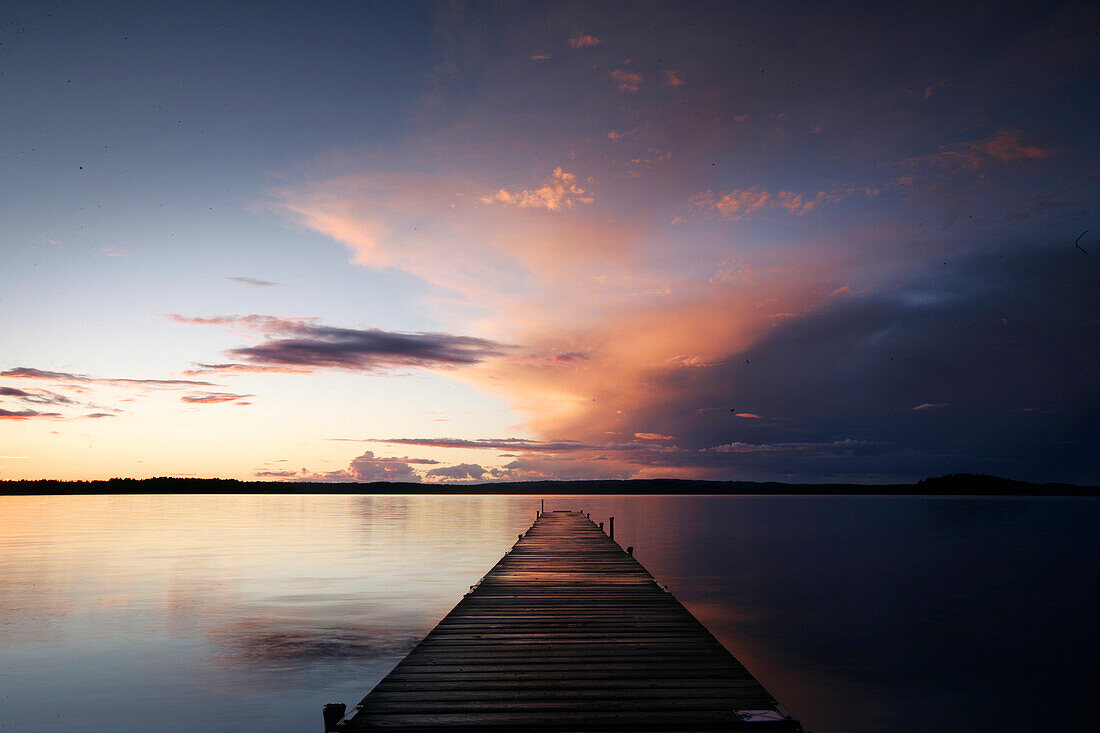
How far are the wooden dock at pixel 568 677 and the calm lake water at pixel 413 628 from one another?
13.0ft

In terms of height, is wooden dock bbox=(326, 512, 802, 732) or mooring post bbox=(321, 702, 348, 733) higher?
mooring post bbox=(321, 702, 348, 733)

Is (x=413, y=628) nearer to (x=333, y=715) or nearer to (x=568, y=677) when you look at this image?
(x=568, y=677)

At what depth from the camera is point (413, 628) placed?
61.8ft

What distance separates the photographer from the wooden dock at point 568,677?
645 centimetres

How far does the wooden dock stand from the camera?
645 cm

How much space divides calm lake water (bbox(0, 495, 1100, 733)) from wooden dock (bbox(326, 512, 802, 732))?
13.0 ft

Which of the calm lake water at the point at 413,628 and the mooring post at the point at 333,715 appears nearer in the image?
the mooring post at the point at 333,715

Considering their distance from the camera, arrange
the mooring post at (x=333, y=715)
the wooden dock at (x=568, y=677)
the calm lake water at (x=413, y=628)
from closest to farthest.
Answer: the mooring post at (x=333, y=715) → the wooden dock at (x=568, y=677) → the calm lake water at (x=413, y=628)

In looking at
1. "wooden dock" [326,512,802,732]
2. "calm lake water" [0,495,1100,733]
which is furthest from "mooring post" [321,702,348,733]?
"calm lake water" [0,495,1100,733]

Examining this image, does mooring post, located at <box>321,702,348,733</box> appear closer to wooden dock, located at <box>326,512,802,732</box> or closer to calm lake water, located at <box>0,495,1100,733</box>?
wooden dock, located at <box>326,512,802,732</box>

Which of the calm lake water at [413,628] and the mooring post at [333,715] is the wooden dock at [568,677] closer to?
the mooring post at [333,715]

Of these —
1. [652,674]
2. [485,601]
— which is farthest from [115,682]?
[652,674]

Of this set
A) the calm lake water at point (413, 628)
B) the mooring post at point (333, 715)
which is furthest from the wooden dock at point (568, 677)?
the calm lake water at point (413, 628)

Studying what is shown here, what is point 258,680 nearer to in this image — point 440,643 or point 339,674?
point 339,674
